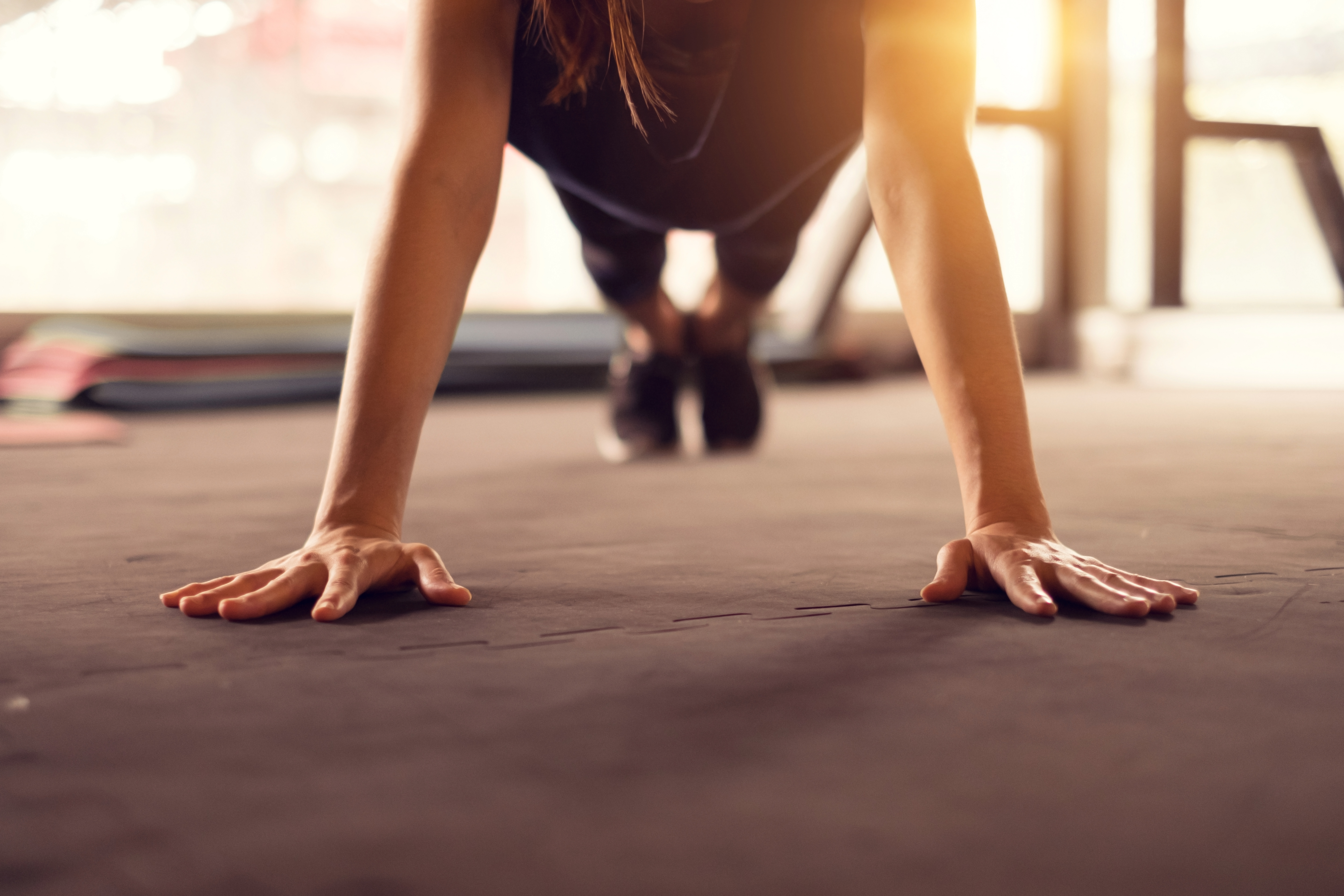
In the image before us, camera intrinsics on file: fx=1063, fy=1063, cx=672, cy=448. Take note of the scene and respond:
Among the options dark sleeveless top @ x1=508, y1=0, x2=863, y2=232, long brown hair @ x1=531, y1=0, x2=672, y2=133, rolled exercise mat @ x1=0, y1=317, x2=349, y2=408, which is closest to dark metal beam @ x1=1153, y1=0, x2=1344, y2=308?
rolled exercise mat @ x1=0, y1=317, x2=349, y2=408

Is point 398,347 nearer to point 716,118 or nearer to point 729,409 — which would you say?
point 716,118

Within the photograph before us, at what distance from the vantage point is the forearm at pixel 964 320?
892 millimetres

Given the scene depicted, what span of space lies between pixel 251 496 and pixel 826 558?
0.97 m

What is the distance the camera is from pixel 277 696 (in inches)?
24.0

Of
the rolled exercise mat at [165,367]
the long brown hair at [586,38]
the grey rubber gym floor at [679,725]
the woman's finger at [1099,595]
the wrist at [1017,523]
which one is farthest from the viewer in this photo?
the rolled exercise mat at [165,367]

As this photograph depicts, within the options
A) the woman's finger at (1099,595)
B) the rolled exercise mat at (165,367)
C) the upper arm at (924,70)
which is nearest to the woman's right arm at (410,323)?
the upper arm at (924,70)

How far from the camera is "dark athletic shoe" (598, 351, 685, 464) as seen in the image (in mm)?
2125

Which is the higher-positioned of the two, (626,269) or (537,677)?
(626,269)

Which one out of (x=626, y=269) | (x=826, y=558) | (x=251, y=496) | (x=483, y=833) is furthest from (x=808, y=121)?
(x=483, y=833)

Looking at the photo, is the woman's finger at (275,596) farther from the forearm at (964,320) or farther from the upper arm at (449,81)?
the forearm at (964,320)

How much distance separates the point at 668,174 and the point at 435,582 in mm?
803

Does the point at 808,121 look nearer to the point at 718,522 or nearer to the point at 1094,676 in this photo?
the point at 718,522

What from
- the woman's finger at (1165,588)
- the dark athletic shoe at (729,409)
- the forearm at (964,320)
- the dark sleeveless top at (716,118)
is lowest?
the dark athletic shoe at (729,409)

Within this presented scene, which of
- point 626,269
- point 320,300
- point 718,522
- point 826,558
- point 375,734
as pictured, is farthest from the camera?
point 320,300
